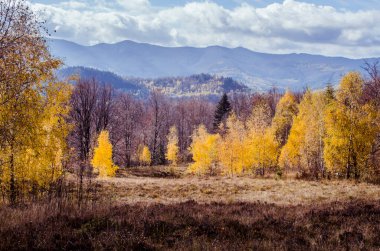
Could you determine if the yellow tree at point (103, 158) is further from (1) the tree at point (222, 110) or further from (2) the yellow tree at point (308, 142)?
(1) the tree at point (222, 110)

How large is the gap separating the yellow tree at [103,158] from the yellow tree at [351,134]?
25.4 meters

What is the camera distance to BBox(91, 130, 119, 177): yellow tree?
141 feet

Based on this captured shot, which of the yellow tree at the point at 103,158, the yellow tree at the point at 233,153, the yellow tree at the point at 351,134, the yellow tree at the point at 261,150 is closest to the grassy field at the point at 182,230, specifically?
the yellow tree at the point at 351,134

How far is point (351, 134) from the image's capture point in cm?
3194

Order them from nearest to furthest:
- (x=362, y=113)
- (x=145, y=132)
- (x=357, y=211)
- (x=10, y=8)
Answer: (x=357, y=211) < (x=10, y=8) < (x=362, y=113) < (x=145, y=132)

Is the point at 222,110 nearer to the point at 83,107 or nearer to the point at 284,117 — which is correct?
the point at 284,117

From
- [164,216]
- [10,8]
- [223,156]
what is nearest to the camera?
[164,216]

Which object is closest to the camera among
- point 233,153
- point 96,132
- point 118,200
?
point 118,200

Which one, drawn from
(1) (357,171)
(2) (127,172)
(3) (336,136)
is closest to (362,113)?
(3) (336,136)

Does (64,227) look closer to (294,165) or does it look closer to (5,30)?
(5,30)

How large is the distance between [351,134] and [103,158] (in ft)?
94.9

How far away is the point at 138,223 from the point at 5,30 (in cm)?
913

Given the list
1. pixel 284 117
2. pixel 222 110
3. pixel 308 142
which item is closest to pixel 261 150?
pixel 308 142

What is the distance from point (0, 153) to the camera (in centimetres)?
1421
